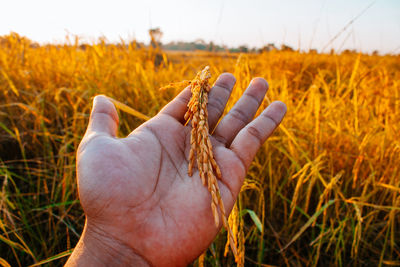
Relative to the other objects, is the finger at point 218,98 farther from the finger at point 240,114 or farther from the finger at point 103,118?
the finger at point 103,118

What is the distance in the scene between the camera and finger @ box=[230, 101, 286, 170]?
118 cm

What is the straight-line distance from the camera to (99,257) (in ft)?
3.01

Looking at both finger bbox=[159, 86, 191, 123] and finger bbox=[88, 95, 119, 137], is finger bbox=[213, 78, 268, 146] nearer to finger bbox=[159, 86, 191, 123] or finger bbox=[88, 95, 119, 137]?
finger bbox=[159, 86, 191, 123]

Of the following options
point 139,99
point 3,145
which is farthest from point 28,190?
point 139,99

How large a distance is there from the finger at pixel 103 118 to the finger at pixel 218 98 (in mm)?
474

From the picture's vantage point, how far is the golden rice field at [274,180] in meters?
1.39

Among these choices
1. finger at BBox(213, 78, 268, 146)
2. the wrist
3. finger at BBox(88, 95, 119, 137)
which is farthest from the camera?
finger at BBox(213, 78, 268, 146)

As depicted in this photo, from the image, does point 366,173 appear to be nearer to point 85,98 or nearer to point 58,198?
point 58,198

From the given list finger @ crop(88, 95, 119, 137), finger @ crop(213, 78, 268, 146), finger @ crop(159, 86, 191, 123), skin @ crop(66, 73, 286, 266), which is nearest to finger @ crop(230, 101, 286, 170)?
skin @ crop(66, 73, 286, 266)

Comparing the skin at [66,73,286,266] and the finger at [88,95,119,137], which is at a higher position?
the finger at [88,95,119,137]

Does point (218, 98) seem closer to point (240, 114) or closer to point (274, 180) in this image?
point (240, 114)

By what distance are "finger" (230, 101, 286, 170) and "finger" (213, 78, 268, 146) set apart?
11 cm

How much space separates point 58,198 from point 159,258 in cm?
107

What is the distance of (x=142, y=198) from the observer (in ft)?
3.23
